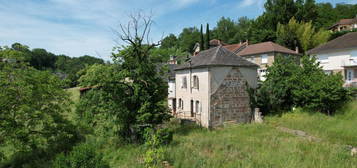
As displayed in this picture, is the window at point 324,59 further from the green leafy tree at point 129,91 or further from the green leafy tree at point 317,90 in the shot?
the green leafy tree at point 129,91

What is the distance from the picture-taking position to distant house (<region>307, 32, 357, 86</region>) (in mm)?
22844

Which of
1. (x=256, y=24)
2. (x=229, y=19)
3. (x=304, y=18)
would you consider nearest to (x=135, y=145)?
(x=256, y=24)

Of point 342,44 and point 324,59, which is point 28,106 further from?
point 342,44

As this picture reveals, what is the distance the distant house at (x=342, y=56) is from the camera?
2284cm

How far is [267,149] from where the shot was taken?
9.59m

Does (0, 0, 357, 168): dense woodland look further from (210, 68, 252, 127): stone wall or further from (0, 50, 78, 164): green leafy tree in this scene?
(210, 68, 252, 127): stone wall

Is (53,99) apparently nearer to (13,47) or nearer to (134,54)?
(13,47)

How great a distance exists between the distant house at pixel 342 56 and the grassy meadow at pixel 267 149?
1155 cm

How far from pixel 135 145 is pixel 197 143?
3964 millimetres

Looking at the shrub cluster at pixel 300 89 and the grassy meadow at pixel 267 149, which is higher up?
the shrub cluster at pixel 300 89

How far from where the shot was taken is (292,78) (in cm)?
1680

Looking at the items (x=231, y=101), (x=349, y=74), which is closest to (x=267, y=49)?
(x=349, y=74)

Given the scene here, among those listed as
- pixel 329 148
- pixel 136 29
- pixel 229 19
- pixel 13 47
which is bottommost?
pixel 329 148

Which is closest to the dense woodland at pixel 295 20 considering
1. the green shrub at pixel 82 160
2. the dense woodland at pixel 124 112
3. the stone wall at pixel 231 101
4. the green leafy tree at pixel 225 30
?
the green leafy tree at pixel 225 30
